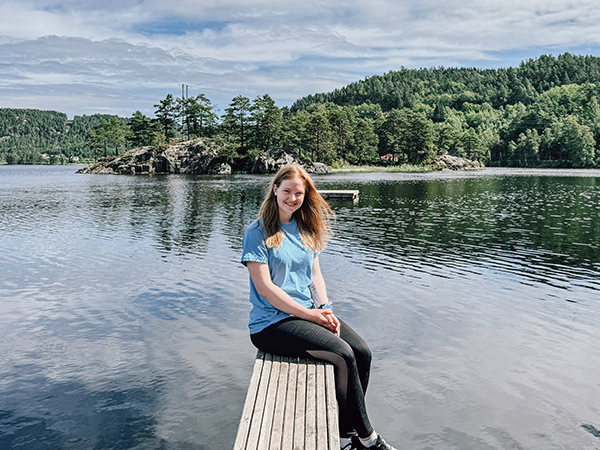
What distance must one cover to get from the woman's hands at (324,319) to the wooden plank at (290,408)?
46 cm

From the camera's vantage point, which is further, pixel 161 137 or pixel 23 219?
pixel 161 137

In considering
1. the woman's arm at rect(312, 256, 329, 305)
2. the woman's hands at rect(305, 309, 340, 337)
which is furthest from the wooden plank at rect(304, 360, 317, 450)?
the woman's arm at rect(312, 256, 329, 305)

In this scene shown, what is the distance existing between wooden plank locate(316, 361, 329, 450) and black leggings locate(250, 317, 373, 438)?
0.16 metres

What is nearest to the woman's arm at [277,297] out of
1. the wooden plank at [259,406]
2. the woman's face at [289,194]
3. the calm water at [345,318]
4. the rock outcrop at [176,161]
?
the wooden plank at [259,406]

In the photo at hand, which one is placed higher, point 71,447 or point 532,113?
point 532,113

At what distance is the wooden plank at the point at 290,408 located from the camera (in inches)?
146

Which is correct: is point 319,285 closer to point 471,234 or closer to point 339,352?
point 339,352

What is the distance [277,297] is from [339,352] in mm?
790

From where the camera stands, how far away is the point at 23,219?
27812 mm

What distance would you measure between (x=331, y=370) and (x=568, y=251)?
55.7ft

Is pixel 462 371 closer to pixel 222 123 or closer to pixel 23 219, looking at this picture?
pixel 23 219

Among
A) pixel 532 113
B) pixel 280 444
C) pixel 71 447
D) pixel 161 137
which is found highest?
pixel 532 113

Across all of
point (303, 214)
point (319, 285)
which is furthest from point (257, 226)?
point (319, 285)

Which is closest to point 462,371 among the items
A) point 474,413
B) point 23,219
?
point 474,413
